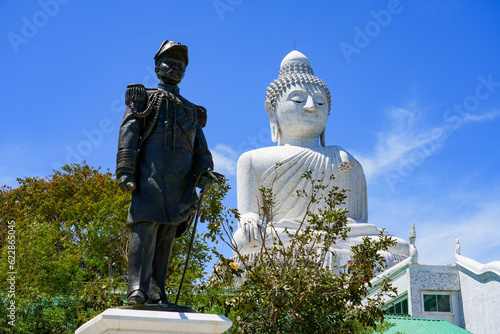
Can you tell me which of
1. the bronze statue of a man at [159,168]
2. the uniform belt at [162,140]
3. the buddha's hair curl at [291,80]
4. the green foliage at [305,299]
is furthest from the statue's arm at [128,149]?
the buddha's hair curl at [291,80]

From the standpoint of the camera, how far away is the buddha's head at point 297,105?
1620 cm

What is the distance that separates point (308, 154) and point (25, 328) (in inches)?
344

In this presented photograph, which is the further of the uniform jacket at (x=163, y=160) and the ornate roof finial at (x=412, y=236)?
the ornate roof finial at (x=412, y=236)

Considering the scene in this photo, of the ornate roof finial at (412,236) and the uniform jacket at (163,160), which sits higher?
the ornate roof finial at (412,236)

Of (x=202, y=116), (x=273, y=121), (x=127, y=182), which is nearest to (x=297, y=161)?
(x=273, y=121)

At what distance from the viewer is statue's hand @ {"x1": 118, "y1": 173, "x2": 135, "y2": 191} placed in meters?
4.45

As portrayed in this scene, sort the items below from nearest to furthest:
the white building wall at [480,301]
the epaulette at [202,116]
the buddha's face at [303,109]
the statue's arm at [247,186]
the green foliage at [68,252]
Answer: the epaulette at [202,116], the green foliage at [68,252], the white building wall at [480,301], the statue's arm at [247,186], the buddha's face at [303,109]

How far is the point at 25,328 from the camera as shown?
358 inches

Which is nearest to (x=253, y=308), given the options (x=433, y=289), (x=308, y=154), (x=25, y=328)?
(x=25, y=328)

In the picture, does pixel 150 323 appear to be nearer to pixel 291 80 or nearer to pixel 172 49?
pixel 172 49

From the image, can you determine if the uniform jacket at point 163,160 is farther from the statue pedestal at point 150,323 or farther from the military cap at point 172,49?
the statue pedestal at point 150,323

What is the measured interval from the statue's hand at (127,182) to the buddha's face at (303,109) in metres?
11.9

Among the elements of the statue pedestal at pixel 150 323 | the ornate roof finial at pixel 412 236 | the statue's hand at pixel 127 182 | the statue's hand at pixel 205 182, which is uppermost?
the ornate roof finial at pixel 412 236

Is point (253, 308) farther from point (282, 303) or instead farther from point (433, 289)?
point (433, 289)
